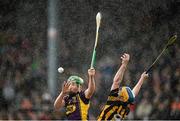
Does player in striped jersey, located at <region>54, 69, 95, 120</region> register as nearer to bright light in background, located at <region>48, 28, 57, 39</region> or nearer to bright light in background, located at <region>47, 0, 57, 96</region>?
bright light in background, located at <region>47, 0, 57, 96</region>

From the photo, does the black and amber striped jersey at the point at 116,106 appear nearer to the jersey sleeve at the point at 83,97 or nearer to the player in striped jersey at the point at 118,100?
the player in striped jersey at the point at 118,100

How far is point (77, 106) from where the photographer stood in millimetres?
12469

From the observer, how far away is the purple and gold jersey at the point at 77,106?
12438 millimetres

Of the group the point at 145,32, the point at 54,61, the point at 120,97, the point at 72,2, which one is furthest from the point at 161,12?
the point at 120,97

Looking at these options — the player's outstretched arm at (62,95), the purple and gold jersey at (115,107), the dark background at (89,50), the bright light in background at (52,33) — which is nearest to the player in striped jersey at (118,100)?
the purple and gold jersey at (115,107)

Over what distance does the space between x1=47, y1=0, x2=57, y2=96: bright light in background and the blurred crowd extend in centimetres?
31

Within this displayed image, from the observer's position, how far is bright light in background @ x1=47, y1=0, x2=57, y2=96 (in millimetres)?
18922

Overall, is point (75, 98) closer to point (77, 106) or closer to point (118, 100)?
point (77, 106)

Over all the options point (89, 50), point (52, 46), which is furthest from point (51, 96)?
point (89, 50)

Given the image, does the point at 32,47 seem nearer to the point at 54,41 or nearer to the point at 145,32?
the point at 54,41

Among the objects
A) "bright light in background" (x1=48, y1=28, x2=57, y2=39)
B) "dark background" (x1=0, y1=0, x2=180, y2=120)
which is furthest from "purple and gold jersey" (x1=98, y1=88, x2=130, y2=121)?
"bright light in background" (x1=48, y1=28, x2=57, y2=39)

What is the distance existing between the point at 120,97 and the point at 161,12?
9301 millimetres

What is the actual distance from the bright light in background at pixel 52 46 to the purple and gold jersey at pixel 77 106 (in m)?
6.15

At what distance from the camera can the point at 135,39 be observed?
826 inches
